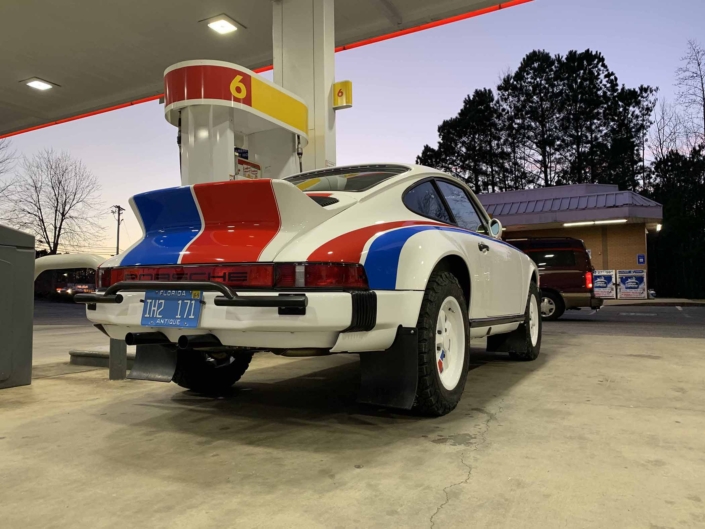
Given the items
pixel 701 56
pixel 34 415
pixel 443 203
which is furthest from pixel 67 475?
pixel 701 56

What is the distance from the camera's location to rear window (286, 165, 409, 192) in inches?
133

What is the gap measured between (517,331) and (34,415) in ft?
13.7

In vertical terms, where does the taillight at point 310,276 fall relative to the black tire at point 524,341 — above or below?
above

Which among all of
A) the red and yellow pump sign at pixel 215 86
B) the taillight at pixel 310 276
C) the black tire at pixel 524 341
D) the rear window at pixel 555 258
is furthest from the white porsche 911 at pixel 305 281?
the rear window at pixel 555 258

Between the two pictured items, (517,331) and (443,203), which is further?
(517,331)

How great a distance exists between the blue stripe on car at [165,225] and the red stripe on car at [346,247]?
794 mm

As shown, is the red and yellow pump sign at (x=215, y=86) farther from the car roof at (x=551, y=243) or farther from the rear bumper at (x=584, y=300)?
the rear bumper at (x=584, y=300)

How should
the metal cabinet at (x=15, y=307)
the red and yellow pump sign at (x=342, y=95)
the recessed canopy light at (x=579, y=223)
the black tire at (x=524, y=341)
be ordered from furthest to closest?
the recessed canopy light at (x=579, y=223)
the red and yellow pump sign at (x=342, y=95)
the black tire at (x=524, y=341)
the metal cabinet at (x=15, y=307)

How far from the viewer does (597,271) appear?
23.0 meters

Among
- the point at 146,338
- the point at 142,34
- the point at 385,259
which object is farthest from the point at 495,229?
the point at 142,34

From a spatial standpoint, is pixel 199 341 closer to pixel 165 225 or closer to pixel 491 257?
pixel 165 225

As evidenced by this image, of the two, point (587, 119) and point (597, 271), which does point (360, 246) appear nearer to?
point (597, 271)

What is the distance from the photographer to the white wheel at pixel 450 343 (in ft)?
10.4

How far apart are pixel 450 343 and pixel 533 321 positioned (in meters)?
2.53
